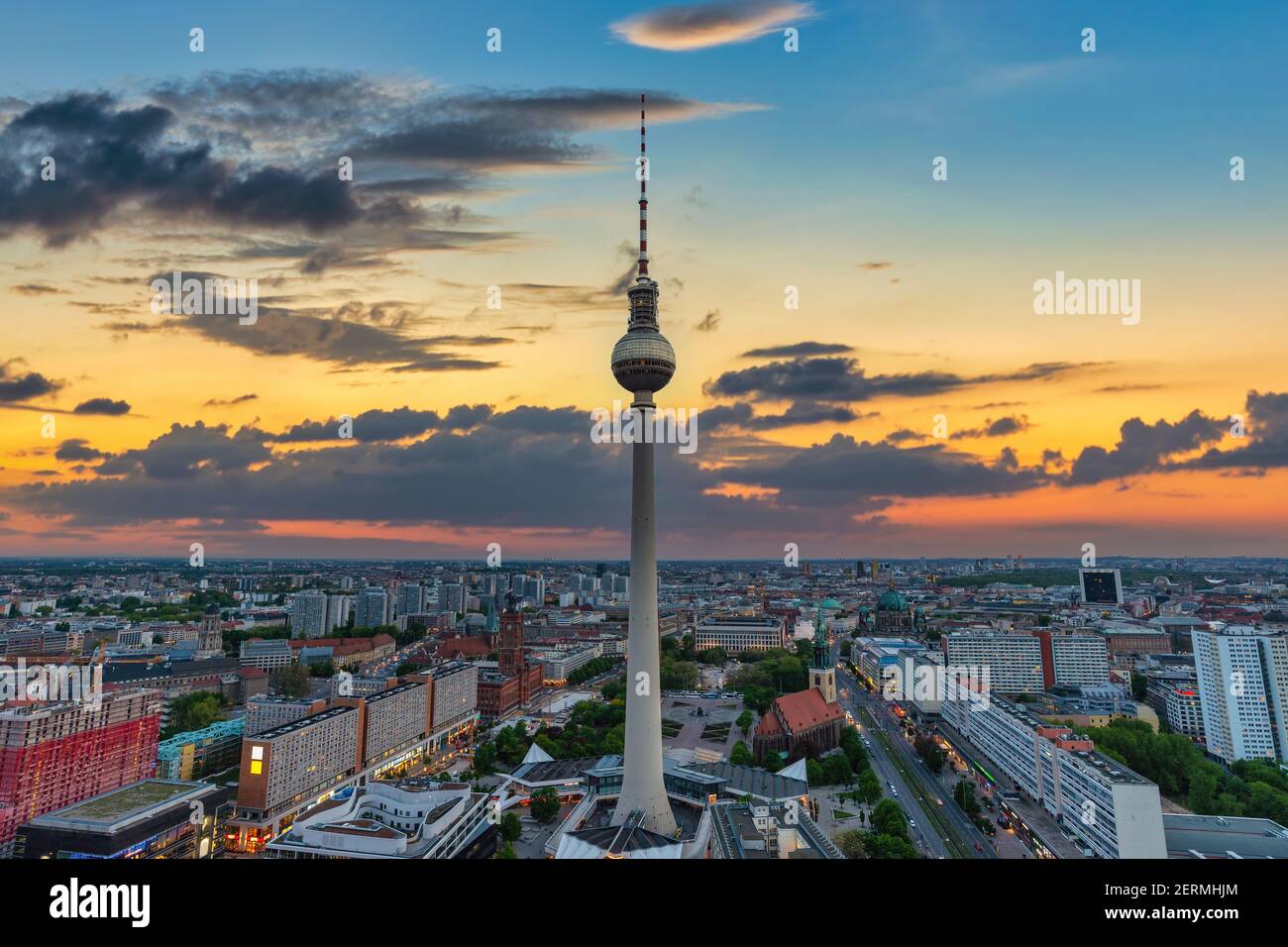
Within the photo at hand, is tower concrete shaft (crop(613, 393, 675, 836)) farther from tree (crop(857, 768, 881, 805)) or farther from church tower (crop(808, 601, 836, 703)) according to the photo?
church tower (crop(808, 601, 836, 703))

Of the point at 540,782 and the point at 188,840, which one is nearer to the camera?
the point at 188,840

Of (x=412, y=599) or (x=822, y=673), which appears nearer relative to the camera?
(x=822, y=673)

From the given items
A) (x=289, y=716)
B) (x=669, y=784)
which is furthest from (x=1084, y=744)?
(x=289, y=716)

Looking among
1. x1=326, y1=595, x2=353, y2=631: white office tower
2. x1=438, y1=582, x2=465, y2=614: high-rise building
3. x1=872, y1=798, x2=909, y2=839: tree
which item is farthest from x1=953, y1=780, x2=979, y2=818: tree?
x1=438, y1=582, x2=465, y2=614: high-rise building

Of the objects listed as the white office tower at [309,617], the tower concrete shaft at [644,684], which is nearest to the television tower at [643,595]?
the tower concrete shaft at [644,684]

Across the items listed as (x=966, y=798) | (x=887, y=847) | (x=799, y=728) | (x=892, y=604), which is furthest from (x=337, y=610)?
(x=887, y=847)

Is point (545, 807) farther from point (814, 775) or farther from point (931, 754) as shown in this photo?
point (931, 754)
